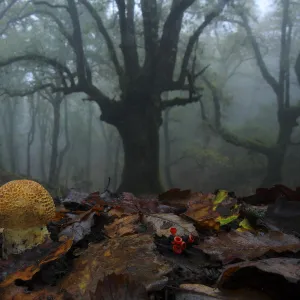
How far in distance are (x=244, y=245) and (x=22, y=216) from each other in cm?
105

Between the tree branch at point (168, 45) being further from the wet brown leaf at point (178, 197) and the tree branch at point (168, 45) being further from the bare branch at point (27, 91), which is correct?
the wet brown leaf at point (178, 197)

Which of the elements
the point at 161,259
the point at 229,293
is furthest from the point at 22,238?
the point at 229,293

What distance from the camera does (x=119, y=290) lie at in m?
0.85

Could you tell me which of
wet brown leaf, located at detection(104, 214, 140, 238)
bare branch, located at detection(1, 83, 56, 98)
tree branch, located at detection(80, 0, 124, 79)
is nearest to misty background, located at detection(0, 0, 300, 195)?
bare branch, located at detection(1, 83, 56, 98)

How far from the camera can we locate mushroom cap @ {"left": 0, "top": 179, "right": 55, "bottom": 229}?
1.52 metres

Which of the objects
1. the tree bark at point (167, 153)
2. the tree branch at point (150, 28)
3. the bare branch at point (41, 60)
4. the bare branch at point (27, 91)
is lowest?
the tree bark at point (167, 153)

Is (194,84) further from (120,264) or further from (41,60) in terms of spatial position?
(120,264)

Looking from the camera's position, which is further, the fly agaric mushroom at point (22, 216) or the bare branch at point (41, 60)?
the bare branch at point (41, 60)

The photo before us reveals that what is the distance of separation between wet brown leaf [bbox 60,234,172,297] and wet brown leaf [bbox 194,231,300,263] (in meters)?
0.21

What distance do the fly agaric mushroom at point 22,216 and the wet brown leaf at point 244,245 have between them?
2.72 feet

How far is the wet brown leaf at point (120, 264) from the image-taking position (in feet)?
3.31

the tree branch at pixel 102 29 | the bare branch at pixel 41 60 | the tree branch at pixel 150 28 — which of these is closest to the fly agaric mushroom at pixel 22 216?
the tree branch at pixel 150 28

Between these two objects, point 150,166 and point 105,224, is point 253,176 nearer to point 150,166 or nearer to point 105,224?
point 150,166

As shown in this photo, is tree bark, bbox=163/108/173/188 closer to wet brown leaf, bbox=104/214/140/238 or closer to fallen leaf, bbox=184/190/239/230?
fallen leaf, bbox=184/190/239/230
